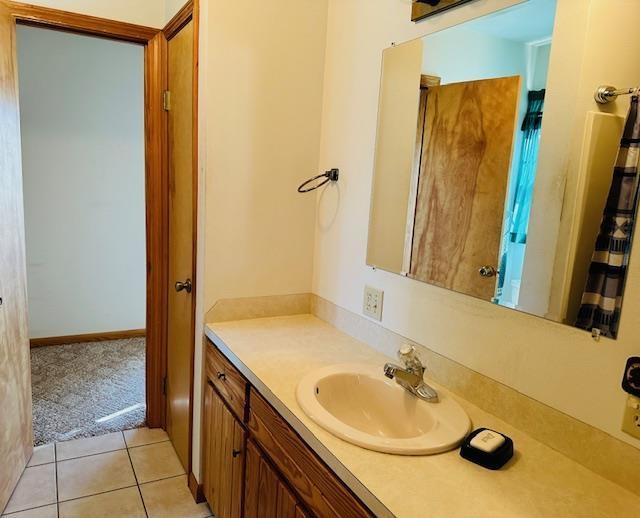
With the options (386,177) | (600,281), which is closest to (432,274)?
(386,177)

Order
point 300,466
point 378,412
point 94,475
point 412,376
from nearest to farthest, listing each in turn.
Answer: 1. point 300,466
2. point 412,376
3. point 378,412
4. point 94,475

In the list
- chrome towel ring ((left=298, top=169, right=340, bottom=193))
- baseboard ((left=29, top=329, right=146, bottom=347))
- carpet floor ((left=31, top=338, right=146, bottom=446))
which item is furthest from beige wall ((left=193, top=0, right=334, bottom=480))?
baseboard ((left=29, top=329, right=146, bottom=347))

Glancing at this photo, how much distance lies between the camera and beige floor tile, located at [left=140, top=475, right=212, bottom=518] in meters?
2.00

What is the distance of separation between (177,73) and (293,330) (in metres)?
1.32

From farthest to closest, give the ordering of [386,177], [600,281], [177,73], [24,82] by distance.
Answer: [24,82], [177,73], [386,177], [600,281]

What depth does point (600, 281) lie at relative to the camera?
1020 mm

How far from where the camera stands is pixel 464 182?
1.36 meters

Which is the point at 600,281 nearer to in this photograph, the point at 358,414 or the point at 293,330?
the point at 358,414

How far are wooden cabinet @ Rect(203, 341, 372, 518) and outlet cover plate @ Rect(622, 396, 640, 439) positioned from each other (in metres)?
0.55

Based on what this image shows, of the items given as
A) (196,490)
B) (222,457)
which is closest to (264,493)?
(222,457)

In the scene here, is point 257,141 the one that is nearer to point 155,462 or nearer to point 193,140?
point 193,140

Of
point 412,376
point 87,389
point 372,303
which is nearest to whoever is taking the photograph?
point 412,376

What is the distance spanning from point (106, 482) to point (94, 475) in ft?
0.29

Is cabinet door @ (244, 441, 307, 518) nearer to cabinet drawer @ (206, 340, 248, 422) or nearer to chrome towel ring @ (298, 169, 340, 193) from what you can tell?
cabinet drawer @ (206, 340, 248, 422)
